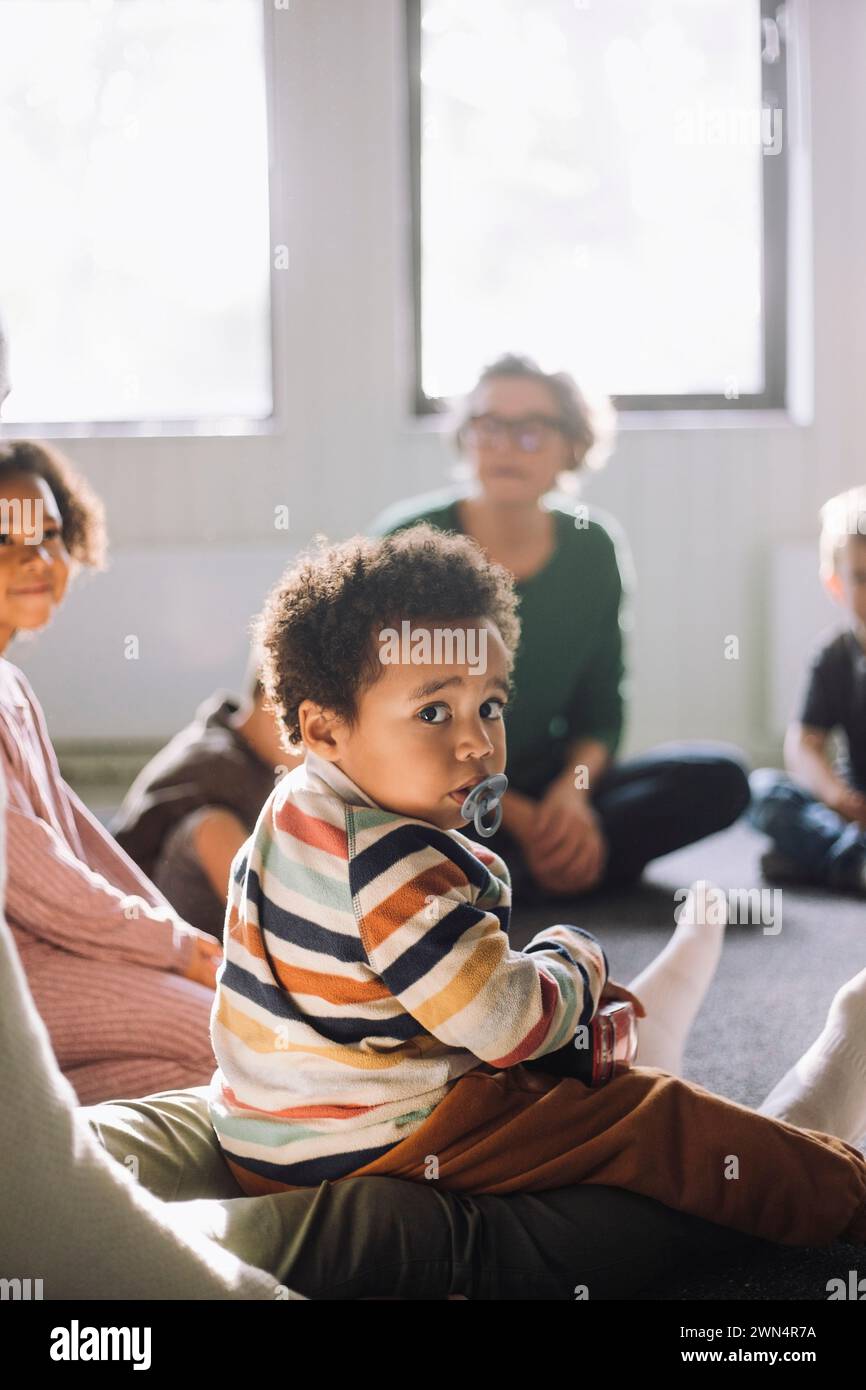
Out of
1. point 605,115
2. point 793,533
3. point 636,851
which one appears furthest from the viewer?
point 793,533

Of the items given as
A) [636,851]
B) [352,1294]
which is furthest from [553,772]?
[352,1294]

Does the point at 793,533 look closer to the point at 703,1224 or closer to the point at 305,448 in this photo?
the point at 305,448

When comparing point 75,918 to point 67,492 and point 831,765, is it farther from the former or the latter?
point 831,765

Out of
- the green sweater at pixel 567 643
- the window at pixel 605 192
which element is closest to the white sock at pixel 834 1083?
the green sweater at pixel 567 643

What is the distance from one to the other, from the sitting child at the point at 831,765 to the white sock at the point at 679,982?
85cm

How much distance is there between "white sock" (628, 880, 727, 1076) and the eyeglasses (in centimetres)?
73

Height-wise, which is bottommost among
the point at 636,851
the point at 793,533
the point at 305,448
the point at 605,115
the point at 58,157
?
the point at 636,851

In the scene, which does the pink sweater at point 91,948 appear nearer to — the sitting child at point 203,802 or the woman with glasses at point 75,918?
the woman with glasses at point 75,918

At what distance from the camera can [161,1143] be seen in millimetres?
733

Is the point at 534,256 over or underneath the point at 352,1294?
over

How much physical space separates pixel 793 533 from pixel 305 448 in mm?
976

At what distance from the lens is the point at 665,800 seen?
188 centimetres

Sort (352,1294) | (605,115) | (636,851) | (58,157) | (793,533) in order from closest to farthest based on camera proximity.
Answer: (352,1294) → (58,157) → (636,851) → (605,115) → (793,533)

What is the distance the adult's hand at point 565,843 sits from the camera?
145cm
